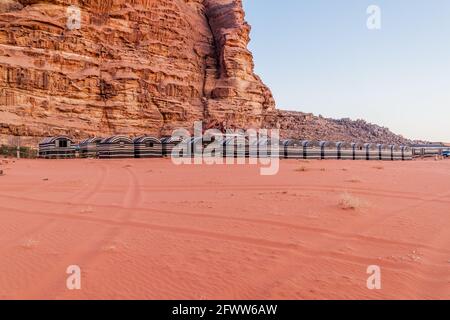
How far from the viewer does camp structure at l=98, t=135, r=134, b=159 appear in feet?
100

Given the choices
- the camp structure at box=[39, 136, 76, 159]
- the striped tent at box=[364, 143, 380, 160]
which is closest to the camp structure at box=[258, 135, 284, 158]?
the striped tent at box=[364, 143, 380, 160]

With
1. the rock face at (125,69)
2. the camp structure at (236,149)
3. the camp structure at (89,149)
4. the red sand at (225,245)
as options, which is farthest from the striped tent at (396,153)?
the camp structure at (89,149)

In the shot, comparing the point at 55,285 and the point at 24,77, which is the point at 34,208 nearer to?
the point at 55,285

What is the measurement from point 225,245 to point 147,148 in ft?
86.1

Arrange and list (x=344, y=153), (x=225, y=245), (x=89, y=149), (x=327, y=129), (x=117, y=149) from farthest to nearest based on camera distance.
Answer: (x=327, y=129)
(x=89, y=149)
(x=117, y=149)
(x=344, y=153)
(x=225, y=245)

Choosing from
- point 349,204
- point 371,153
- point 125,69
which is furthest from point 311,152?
point 125,69

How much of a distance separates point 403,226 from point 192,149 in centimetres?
2426

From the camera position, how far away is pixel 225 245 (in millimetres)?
5473

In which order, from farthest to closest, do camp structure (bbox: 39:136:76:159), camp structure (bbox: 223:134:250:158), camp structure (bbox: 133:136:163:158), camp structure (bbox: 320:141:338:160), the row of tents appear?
1. camp structure (bbox: 39:136:76:159)
2. camp structure (bbox: 133:136:163:158)
3. camp structure (bbox: 320:141:338:160)
4. the row of tents
5. camp structure (bbox: 223:134:250:158)

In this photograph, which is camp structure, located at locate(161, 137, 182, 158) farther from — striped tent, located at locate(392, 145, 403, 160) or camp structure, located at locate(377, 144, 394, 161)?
striped tent, located at locate(392, 145, 403, 160)

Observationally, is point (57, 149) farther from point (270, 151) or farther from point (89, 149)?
point (270, 151)

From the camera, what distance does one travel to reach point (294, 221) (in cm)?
683

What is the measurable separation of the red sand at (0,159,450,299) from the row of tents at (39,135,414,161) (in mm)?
18573

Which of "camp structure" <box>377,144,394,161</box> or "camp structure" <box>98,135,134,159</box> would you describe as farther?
"camp structure" <box>377,144,394,161</box>
